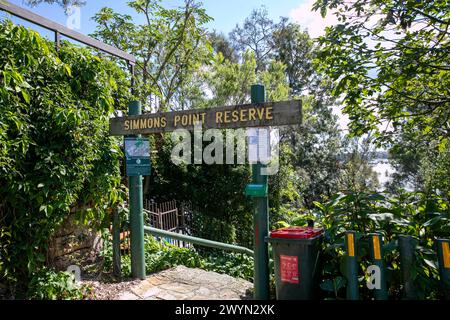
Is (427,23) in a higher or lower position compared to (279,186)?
higher

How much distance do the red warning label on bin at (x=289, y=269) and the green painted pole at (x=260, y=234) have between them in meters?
0.26

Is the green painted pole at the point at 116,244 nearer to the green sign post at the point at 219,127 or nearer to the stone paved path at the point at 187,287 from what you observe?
the green sign post at the point at 219,127

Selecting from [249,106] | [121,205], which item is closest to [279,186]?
[121,205]

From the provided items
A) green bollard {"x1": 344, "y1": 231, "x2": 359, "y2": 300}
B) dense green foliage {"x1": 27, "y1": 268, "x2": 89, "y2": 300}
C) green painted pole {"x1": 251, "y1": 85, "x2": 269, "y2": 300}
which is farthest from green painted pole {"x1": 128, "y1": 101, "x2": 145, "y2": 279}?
green bollard {"x1": 344, "y1": 231, "x2": 359, "y2": 300}

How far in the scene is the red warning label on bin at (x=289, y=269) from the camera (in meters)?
2.99

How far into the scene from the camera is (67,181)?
3471mm

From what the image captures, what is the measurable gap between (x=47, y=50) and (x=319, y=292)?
364 centimetres

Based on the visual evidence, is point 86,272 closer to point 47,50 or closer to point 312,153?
point 47,50

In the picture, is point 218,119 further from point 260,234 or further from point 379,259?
point 379,259

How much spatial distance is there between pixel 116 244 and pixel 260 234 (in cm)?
193

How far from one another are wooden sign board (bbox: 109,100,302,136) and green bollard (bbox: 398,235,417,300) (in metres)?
Answer: 1.32

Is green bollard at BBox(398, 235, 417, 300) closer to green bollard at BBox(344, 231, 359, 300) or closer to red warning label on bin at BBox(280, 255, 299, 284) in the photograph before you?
green bollard at BBox(344, 231, 359, 300)

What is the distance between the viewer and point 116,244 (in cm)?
411

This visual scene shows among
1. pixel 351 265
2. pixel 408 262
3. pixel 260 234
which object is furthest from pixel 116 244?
pixel 408 262
